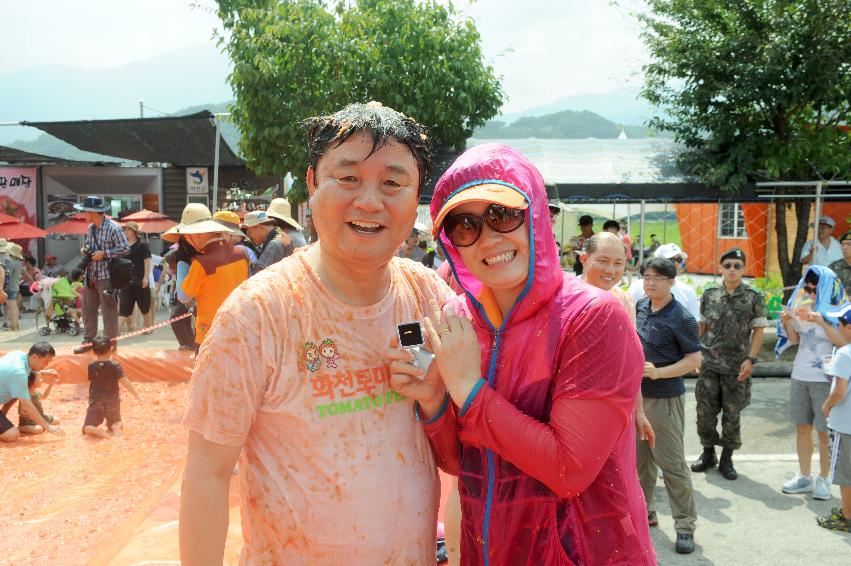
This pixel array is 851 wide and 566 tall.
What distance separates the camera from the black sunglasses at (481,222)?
5.07ft

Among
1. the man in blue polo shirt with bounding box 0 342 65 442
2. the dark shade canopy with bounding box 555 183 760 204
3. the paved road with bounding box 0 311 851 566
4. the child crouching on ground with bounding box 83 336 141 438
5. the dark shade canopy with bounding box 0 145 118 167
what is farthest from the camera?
the dark shade canopy with bounding box 0 145 118 167

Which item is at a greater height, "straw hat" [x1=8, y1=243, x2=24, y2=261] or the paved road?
"straw hat" [x1=8, y1=243, x2=24, y2=261]

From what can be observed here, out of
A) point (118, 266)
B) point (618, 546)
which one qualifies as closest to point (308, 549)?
point (618, 546)

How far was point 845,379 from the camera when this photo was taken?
14.9 feet

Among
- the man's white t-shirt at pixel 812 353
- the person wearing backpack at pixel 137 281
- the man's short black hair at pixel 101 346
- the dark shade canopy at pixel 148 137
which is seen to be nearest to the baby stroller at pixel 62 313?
the person wearing backpack at pixel 137 281

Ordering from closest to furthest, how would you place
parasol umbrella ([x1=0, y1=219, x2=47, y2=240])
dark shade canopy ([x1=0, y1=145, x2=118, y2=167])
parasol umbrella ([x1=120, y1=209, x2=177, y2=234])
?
1. parasol umbrella ([x1=0, y1=219, x2=47, y2=240])
2. parasol umbrella ([x1=120, y1=209, x2=177, y2=234])
3. dark shade canopy ([x1=0, y1=145, x2=118, y2=167])

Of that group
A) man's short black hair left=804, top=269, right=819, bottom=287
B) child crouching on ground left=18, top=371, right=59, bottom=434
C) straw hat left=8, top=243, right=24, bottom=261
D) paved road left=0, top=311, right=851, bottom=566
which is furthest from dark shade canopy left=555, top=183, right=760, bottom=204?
straw hat left=8, top=243, right=24, bottom=261

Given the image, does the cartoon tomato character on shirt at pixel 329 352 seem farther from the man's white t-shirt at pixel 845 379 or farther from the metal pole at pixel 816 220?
the metal pole at pixel 816 220

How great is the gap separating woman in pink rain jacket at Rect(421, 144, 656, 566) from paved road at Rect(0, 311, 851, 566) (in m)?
3.07

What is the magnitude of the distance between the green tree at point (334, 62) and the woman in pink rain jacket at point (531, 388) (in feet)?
29.5

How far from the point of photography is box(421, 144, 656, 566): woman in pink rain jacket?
1456 millimetres

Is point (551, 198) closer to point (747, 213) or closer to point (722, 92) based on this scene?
point (722, 92)

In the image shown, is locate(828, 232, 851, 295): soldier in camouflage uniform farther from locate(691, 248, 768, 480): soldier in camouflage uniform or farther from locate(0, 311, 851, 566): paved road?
locate(691, 248, 768, 480): soldier in camouflage uniform

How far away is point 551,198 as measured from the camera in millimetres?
6977
